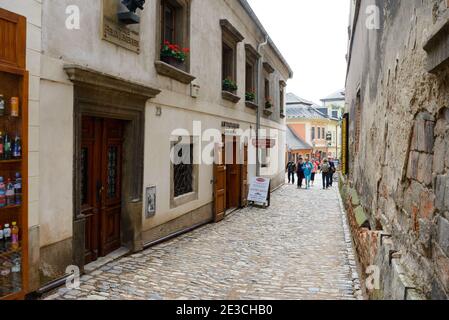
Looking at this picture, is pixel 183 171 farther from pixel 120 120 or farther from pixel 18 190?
pixel 18 190

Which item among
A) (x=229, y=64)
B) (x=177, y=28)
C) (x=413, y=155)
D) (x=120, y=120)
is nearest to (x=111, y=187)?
(x=120, y=120)

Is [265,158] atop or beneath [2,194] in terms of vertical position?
atop

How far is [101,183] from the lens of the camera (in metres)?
6.71

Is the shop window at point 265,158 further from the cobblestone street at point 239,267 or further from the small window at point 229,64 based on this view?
the cobblestone street at point 239,267

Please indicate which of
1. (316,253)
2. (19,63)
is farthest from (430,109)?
(316,253)

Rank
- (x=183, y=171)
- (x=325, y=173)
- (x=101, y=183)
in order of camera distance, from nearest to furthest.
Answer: (x=101, y=183)
(x=183, y=171)
(x=325, y=173)

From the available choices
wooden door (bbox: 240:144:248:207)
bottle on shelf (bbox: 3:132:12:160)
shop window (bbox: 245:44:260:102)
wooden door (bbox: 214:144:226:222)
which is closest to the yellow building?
shop window (bbox: 245:44:260:102)

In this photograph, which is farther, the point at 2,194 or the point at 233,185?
the point at 233,185

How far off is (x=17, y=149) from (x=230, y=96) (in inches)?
313

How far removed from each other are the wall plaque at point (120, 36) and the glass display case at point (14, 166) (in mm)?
1813

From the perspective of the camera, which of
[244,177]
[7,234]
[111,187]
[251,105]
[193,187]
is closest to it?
[7,234]

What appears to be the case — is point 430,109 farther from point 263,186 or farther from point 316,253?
point 263,186

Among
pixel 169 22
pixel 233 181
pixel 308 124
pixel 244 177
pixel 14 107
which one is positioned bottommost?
pixel 233 181
